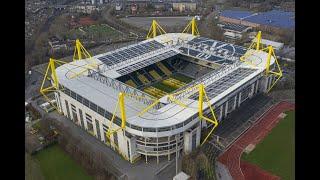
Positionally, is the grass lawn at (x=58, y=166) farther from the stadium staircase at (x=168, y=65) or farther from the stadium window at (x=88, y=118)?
the stadium staircase at (x=168, y=65)

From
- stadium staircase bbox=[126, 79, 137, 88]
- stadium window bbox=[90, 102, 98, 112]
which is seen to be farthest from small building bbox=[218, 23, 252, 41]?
stadium window bbox=[90, 102, 98, 112]

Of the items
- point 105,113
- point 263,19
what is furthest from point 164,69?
point 263,19

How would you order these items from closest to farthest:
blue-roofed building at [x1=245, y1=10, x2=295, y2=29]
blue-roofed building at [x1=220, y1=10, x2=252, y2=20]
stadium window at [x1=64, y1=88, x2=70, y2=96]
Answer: stadium window at [x1=64, y1=88, x2=70, y2=96] < blue-roofed building at [x1=245, y1=10, x2=295, y2=29] < blue-roofed building at [x1=220, y1=10, x2=252, y2=20]

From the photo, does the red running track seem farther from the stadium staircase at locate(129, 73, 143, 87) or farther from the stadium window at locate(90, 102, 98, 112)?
the stadium staircase at locate(129, 73, 143, 87)

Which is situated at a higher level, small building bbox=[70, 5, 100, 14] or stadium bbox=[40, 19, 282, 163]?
small building bbox=[70, 5, 100, 14]

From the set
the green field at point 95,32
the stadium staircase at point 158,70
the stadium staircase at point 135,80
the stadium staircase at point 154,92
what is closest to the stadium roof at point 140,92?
the stadium staircase at point 135,80

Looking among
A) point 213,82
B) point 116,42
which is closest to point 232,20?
point 116,42

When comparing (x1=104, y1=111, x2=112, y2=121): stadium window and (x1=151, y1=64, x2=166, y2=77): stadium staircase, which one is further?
(x1=151, y1=64, x2=166, y2=77): stadium staircase

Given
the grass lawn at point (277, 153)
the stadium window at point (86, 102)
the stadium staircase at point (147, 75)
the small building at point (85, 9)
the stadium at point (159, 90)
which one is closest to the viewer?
the grass lawn at point (277, 153)
